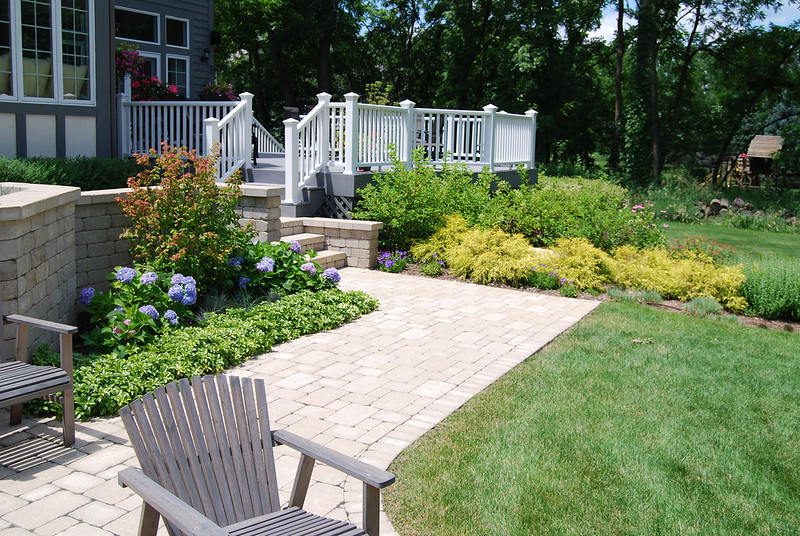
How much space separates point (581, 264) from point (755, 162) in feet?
79.9

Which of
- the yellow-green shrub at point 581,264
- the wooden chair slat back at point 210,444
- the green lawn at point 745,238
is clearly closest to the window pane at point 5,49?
the yellow-green shrub at point 581,264

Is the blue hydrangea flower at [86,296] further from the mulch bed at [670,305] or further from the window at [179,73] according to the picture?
the window at [179,73]

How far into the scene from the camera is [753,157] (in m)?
29.5

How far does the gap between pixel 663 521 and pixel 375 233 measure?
6615 mm

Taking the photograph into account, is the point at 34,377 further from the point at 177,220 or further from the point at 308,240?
the point at 308,240

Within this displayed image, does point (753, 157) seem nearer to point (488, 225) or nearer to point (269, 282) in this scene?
point (488, 225)

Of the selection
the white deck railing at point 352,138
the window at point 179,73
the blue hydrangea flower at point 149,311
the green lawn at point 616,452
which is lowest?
the green lawn at point 616,452

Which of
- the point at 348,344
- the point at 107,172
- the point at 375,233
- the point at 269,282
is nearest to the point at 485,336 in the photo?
the point at 348,344

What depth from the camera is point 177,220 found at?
640cm

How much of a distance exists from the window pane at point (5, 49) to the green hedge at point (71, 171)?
111 cm

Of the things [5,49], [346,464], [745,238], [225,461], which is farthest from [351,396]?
[745,238]

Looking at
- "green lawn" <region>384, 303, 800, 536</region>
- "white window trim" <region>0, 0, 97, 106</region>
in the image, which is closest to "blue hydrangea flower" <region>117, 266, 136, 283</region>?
"green lawn" <region>384, 303, 800, 536</region>

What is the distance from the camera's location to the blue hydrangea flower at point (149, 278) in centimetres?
582

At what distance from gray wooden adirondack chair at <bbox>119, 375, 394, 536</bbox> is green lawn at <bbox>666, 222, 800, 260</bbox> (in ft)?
38.3
